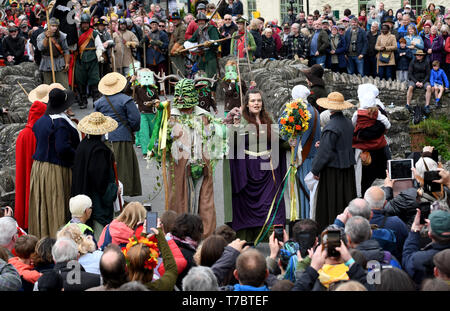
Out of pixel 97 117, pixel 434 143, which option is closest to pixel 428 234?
pixel 97 117

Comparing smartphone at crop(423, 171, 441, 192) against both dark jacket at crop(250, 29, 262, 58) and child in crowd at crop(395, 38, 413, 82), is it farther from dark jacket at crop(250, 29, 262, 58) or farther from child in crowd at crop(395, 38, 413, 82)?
dark jacket at crop(250, 29, 262, 58)

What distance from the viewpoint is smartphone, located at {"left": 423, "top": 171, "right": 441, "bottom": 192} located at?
7.32 m

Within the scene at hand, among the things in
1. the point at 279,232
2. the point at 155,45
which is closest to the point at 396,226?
the point at 279,232

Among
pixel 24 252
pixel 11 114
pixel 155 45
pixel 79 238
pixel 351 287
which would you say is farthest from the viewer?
pixel 155 45

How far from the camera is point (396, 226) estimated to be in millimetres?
6660

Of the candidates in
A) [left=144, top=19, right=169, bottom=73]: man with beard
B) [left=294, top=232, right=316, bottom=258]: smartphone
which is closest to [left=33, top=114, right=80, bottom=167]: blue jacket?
[left=294, top=232, right=316, bottom=258]: smartphone

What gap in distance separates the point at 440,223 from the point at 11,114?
31.0ft

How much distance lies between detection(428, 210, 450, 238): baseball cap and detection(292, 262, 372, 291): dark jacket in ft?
2.67

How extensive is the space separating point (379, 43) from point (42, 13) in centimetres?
853

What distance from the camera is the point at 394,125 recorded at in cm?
→ 1397

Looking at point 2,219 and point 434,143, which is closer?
point 2,219

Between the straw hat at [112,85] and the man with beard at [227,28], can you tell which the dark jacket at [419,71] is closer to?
the man with beard at [227,28]

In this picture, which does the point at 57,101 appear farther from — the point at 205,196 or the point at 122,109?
the point at 205,196
